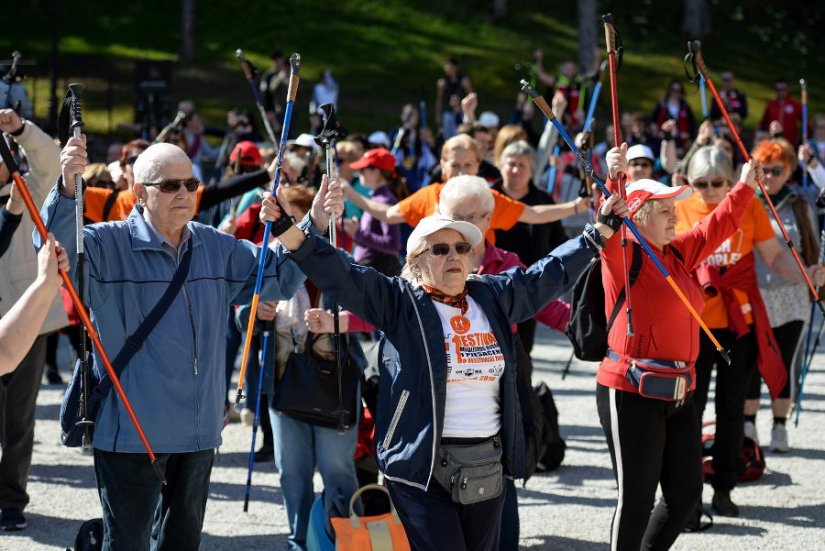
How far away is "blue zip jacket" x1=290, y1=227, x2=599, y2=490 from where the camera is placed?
4367 mm

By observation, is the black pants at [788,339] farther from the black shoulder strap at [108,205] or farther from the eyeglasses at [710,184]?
the black shoulder strap at [108,205]

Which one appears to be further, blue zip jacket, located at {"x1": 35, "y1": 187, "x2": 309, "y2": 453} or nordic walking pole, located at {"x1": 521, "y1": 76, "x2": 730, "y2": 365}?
nordic walking pole, located at {"x1": 521, "y1": 76, "x2": 730, "y2": 365}

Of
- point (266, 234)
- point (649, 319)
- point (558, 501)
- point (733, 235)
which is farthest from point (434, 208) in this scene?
point (266, 234)

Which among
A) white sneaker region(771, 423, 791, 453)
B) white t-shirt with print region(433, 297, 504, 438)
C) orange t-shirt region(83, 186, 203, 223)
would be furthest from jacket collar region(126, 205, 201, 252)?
white sneaker region(771, 423, 791, 453)

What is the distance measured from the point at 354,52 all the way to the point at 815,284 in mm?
26550

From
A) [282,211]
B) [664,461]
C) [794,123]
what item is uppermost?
[794,123]

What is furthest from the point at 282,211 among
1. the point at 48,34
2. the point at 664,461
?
the point at 48,34

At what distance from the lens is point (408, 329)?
4.46 meters

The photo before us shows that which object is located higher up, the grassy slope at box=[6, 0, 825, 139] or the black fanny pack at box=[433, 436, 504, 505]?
the grassy slope at box=[6, 0, 825, 139]

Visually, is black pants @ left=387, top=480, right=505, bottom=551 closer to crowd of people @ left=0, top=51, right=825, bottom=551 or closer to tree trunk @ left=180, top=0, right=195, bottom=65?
crowd of people @ left=0, top=51, right=825, bottom=551

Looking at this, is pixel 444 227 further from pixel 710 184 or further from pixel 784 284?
pixel 784 284

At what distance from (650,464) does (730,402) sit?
180cm

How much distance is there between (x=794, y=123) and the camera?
2078cm

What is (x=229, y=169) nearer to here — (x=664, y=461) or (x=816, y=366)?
(x=664, y=461)
